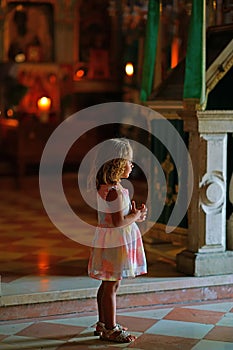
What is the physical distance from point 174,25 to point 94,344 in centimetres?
899

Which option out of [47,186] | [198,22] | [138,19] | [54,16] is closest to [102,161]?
[198,22]

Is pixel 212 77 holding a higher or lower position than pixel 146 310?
higher

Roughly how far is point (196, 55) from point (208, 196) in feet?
3.39

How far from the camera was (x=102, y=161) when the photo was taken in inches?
180

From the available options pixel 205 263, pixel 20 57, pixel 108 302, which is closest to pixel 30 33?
pixel 20 57

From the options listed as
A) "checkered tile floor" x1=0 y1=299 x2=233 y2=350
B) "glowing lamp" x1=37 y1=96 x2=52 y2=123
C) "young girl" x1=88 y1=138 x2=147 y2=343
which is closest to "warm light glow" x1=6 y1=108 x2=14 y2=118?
"glowing lamp" x1=37 y1=96 x2=52 y2=123

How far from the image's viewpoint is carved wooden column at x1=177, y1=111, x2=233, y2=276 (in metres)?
5.72

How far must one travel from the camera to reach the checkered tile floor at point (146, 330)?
464 centimetres

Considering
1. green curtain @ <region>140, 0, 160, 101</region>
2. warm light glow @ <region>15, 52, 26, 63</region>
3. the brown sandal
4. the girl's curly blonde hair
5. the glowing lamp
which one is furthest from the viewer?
warm light glow @ <region>15, 52, 26, 63</region>

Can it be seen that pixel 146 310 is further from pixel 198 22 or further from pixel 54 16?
pixel 54 16

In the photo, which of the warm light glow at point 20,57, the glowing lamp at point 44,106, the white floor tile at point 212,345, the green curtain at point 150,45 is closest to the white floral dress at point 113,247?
the white floor tile at point 212,345

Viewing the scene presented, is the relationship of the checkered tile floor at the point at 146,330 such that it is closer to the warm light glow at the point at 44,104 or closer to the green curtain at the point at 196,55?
the green curtain at the point at 196,55

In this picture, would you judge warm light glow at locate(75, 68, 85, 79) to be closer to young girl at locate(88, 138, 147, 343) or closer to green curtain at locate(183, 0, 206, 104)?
green curtain at locate(183, 0, 206, 104)

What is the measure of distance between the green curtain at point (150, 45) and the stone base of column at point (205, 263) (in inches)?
59.8
